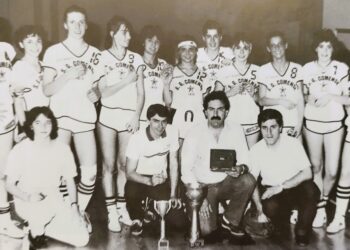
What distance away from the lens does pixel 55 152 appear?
2.97m

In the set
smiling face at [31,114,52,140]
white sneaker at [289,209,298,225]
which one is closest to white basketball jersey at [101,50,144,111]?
smiling face at [31,114,52,140]

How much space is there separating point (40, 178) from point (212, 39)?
4.56 ft

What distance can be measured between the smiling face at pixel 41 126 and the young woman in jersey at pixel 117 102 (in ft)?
1.13

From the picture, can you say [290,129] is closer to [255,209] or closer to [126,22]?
[255,209]

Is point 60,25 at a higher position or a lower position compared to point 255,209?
higher

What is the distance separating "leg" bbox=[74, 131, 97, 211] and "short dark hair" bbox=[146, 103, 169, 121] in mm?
385

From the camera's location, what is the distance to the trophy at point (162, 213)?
2900mm

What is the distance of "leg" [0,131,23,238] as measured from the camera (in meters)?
2.97

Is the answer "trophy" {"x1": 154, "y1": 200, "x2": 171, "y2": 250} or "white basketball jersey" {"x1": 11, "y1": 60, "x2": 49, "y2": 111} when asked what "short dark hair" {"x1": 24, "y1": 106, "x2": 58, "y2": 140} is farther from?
"trophy" {"x1": 154, "y1": 200, "x2": 171, "y2": 250}

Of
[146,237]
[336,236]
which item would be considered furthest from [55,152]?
[336,236]

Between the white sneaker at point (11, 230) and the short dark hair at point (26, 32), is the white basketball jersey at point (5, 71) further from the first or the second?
the white sneaker at point (11, 230)

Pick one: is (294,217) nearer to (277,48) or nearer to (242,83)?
(242,83)

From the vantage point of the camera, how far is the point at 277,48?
128 inches

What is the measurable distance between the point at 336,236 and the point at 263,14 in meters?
1.49
